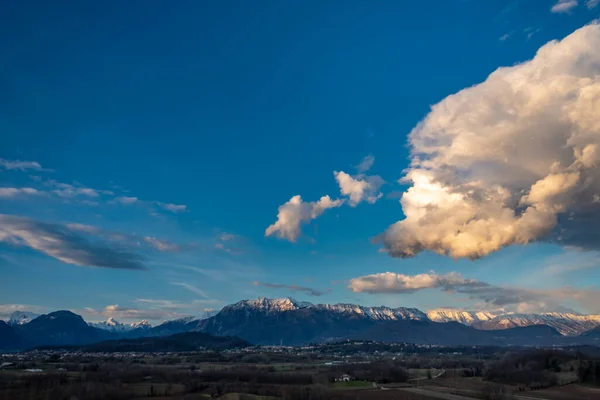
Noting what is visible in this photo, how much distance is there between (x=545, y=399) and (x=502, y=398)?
13309mm

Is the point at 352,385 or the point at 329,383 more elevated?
the point at 329,383

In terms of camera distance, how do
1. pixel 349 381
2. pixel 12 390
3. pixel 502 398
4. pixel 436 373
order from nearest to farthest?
pixel 502 398 < pixel 12 390 < pixel 349 381 < pixel 436 373

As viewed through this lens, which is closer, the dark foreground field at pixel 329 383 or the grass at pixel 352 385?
the dark foreground field at pixel 329 383

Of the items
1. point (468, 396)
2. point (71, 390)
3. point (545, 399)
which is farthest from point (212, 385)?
point (545, 399)

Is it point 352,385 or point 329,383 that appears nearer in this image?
point 329,383

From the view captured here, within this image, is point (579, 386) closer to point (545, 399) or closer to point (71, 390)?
point (545, 399)

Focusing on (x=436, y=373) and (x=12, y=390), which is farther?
(x=436, y=373)

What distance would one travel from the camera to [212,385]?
12912 centimetres

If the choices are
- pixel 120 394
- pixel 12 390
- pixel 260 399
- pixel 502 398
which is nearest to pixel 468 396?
pixel 502 398

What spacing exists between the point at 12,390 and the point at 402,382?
112 meters

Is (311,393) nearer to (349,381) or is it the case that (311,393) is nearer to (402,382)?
(349,381)

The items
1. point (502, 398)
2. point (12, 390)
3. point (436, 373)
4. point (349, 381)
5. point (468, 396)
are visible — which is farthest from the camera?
point (436, 373)

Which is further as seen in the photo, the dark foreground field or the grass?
the grass

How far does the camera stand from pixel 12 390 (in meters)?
108
